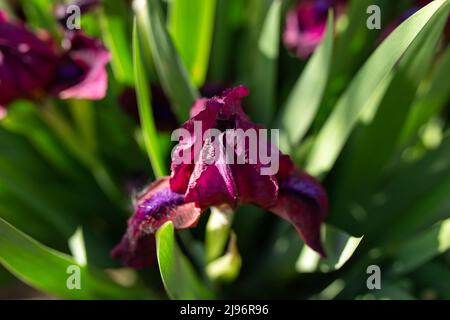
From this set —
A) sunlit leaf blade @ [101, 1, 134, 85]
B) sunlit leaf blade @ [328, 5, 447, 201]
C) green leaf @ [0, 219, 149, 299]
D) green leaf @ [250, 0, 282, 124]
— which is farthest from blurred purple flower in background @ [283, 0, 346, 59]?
green leaf @ [0, 219, 149, 299]

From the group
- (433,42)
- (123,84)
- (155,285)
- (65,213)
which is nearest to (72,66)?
(123,84)

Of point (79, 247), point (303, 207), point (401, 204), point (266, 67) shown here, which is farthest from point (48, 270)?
point (401, 204)

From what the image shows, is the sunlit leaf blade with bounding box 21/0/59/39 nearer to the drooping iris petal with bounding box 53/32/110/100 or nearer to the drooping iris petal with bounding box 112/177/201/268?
the drooping iris petal with bounding box 53/32/110/100

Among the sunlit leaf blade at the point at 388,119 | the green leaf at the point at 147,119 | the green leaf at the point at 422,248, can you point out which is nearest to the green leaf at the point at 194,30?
the green leaf at the point at 147,119

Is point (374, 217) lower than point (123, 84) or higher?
lower

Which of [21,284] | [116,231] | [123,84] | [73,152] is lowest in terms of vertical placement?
[21,284]

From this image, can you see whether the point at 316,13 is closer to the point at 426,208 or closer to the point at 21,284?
the point at 426,208

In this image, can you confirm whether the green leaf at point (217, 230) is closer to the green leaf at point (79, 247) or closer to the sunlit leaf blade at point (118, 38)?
the green leaf at point (79, 247)
